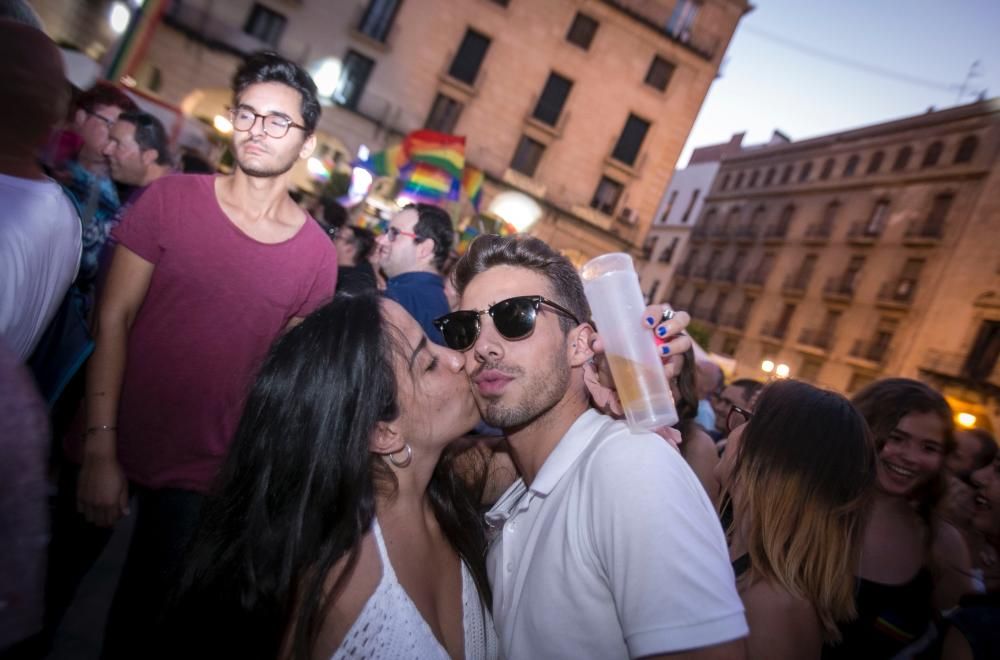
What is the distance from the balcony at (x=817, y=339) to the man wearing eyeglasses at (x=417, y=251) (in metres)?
27.7

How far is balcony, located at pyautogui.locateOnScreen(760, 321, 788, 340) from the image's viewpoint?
95.2 feet

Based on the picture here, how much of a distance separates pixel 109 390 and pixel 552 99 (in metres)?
22.4

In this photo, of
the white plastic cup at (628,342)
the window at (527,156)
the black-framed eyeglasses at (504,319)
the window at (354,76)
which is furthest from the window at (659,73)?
the white plastic cup at (628,342)

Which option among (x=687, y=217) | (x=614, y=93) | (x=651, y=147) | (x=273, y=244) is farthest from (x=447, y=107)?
(x=687, y=217)

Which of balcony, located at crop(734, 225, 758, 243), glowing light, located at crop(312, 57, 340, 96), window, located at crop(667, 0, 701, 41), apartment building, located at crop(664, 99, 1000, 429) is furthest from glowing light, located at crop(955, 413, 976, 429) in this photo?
glowing light, located at crop(312, 57, 340, 96)

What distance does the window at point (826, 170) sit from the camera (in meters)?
30.0

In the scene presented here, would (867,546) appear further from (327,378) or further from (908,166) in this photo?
(908,166)

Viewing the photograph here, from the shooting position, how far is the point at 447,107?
70.6 ft

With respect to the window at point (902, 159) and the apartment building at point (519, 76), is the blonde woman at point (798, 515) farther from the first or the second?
the window at point (902, 159)

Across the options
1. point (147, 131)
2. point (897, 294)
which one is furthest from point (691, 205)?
point (147, 131)

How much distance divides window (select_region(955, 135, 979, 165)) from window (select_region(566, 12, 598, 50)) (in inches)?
656

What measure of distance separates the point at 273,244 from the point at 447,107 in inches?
825

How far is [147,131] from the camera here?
12.6 feet

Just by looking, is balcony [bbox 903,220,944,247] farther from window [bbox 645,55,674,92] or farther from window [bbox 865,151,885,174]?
window [bbox 645,55,674,92]
